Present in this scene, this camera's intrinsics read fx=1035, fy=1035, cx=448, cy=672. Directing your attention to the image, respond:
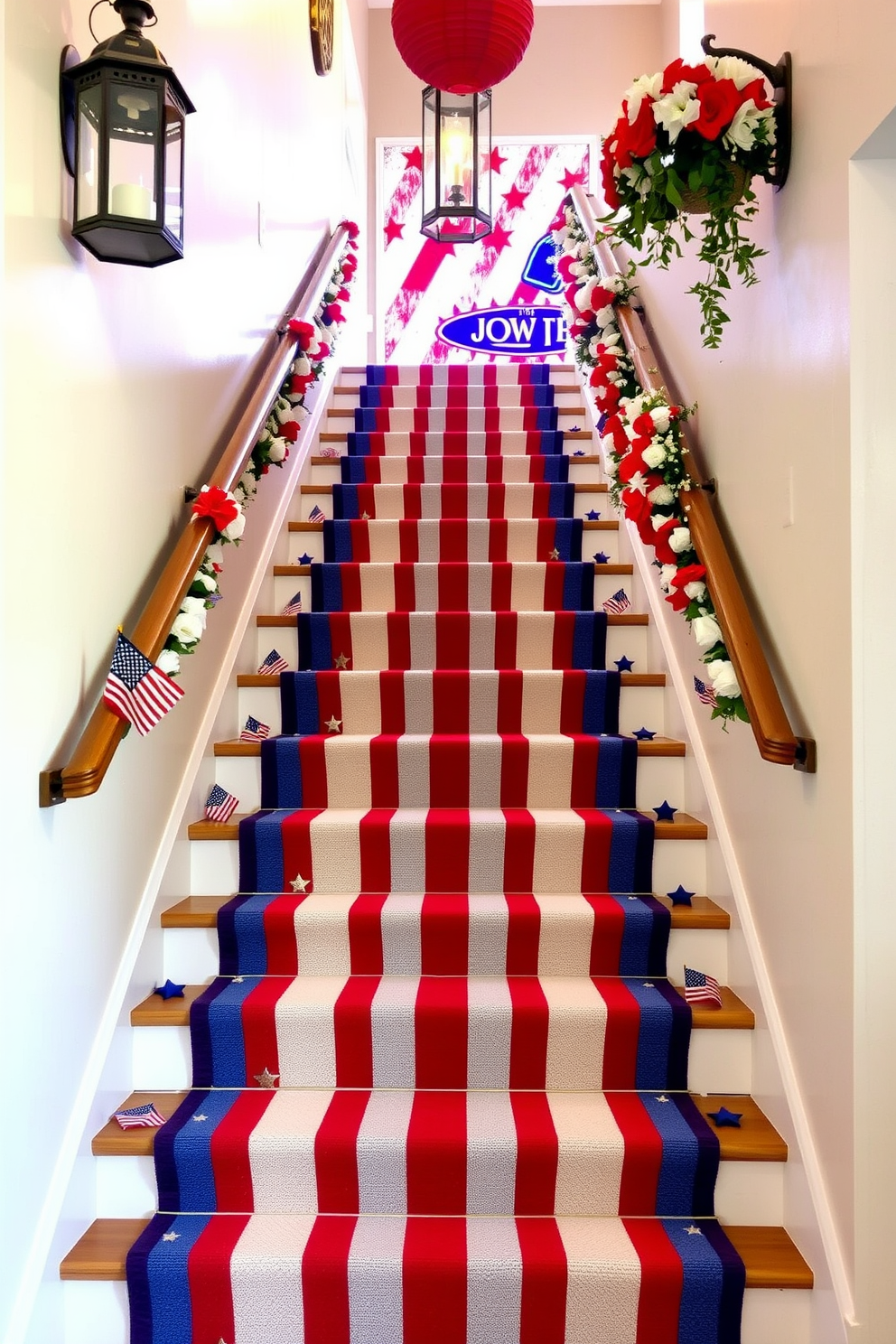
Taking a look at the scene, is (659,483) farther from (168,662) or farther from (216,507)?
(168,662)

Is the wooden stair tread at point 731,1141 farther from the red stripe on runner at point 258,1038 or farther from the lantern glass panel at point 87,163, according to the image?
the lantern glass panel at point 87,163

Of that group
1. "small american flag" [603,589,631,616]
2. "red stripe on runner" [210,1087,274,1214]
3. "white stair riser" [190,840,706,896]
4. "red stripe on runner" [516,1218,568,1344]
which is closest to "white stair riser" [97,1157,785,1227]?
"red stripe on runner" [210,1087,274,1214]

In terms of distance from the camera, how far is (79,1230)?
1821 millimetres

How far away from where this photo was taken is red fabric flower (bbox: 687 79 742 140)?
1.76 m

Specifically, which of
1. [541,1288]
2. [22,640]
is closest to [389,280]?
[22,640]

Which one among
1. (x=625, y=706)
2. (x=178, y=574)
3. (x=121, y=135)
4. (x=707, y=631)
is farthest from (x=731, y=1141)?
(x=121, y=135)

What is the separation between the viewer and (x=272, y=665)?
304cm

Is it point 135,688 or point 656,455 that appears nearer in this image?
point 135,688

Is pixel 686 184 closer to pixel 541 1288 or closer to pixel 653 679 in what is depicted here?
pixel 653 679

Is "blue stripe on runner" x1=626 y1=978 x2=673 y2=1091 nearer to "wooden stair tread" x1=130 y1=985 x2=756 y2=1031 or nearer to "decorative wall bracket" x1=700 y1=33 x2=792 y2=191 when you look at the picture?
"wooden stair tread" x1=130 y1=985 x2=756 y2=1031

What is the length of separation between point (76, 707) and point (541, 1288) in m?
1.26

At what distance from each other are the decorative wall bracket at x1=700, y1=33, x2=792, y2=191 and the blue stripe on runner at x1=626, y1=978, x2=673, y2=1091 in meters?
1.60

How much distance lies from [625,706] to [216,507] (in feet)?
4.11

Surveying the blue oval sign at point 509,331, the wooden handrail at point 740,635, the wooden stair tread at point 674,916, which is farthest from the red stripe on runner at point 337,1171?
the blue oval sign at point 509,331
